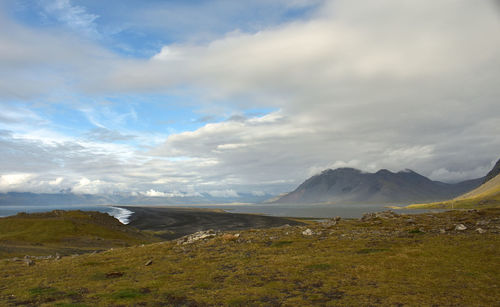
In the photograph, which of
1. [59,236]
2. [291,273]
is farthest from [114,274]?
[59,236]

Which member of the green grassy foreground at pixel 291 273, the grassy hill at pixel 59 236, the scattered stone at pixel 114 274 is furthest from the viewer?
the grassy hill at pixel 59 236

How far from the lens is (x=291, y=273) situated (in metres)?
22.5

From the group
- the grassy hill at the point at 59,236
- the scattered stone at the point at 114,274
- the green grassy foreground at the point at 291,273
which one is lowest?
the grassy hill at the point at 59,236

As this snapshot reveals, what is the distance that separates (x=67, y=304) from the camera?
18.3m

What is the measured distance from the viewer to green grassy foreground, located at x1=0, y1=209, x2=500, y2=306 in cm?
1739

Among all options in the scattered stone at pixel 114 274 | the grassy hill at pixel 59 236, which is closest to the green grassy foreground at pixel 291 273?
the scattered stone at pixel 114 274

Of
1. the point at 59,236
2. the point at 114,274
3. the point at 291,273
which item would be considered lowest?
the point at 59,236

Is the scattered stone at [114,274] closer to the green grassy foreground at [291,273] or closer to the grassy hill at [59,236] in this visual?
the green grassy foreground at [291,273]

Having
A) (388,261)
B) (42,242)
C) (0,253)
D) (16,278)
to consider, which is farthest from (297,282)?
(42,242)

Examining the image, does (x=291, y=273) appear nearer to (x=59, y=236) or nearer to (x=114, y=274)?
(x=114, y=274)

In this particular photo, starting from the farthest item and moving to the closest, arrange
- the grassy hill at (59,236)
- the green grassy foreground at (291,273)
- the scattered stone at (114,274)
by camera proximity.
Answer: the grassy hill at (59,236)
the scattered stone at (114,274)
the green grassy foreground at (291,273)

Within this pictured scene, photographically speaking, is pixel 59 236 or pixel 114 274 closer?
pixel 114 274

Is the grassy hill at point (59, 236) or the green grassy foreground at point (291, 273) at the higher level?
the green grassy foreground at point (291, 273)

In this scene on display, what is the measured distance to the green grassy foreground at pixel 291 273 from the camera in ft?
57.1
